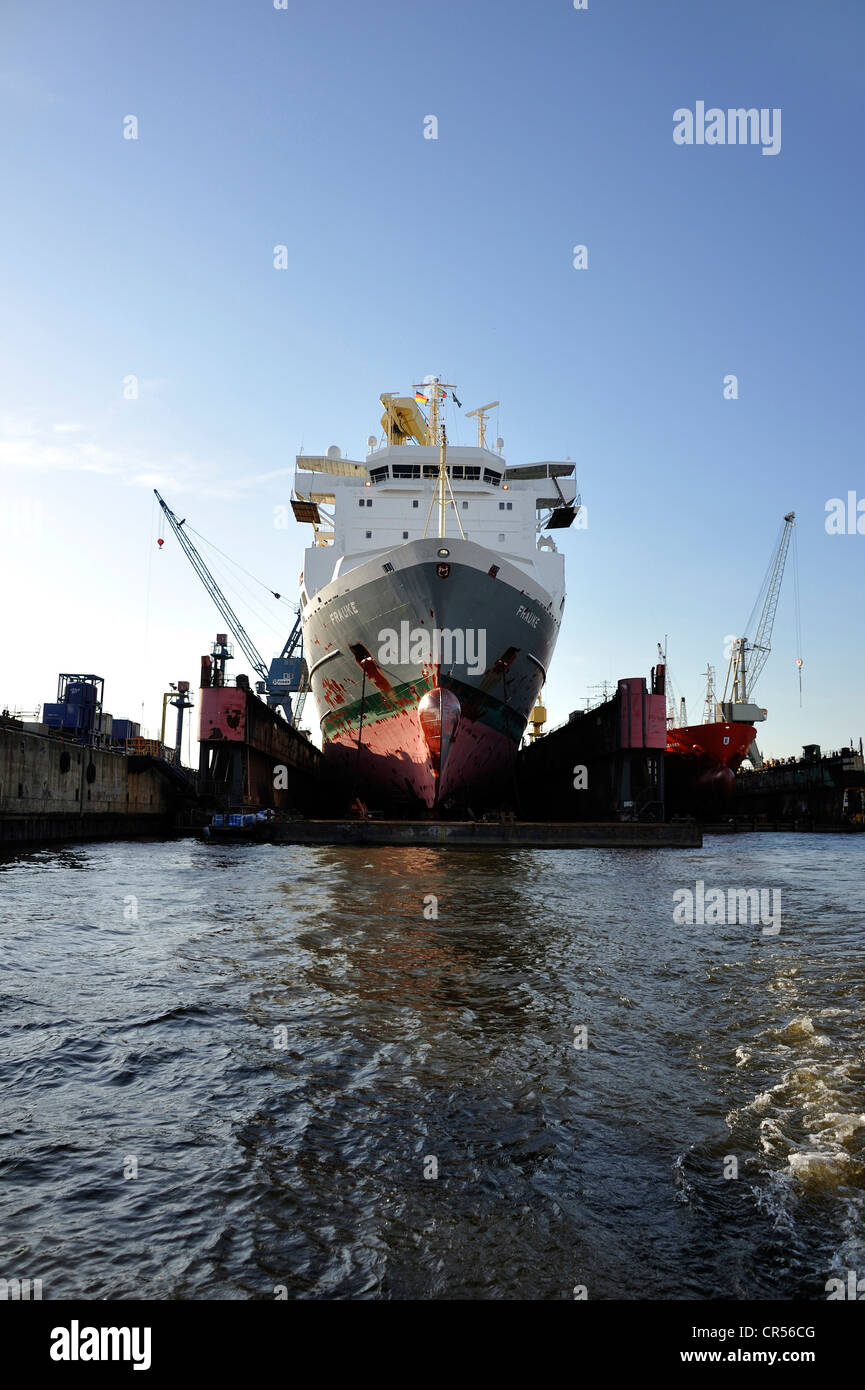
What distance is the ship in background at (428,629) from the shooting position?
28062mm

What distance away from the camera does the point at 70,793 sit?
1394 inches

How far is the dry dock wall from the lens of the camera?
29719 mm

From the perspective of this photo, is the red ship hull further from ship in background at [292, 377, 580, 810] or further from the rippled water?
the rippled water

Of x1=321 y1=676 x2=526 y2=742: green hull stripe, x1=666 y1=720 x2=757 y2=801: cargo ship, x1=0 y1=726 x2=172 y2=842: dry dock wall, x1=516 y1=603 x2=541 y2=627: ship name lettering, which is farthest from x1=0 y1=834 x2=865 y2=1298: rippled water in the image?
x1=666 y1=720 x2=757 y2=801: cargo ship

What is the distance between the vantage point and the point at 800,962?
36.4 ft

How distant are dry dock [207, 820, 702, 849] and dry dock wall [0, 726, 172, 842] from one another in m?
8.29

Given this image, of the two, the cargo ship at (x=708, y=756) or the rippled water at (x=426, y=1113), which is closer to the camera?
the rippled water at (x=426, y=1113)

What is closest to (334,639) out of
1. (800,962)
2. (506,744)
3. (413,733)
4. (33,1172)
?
(413,733)

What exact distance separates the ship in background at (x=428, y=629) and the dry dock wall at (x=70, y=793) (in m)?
11.6

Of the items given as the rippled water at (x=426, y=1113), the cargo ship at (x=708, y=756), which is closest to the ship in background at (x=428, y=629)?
the rippled water at (x=426, y=1113)

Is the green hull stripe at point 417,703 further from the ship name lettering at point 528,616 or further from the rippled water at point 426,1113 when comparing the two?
the rippled water at point 426,1113
